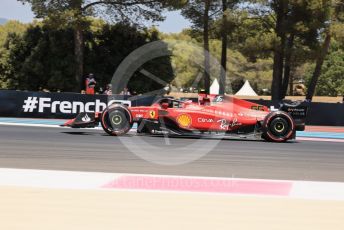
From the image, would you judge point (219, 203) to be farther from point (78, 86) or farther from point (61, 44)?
point (61, 44)

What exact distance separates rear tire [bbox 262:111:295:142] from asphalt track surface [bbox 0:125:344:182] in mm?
417

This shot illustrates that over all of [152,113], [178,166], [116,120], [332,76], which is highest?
[332,76]

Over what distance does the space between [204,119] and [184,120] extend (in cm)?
54

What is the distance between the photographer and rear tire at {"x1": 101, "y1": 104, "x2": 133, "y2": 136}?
15.7 metres

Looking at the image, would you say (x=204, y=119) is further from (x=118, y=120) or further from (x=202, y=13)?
(x=202, y=13)

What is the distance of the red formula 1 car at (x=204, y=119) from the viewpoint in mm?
15453

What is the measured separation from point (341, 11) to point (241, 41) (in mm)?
6812

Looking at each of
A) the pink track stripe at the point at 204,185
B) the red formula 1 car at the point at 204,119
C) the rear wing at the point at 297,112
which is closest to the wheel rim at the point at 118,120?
the red formula 1 car at the point at 204,119

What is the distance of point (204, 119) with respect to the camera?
50.7 ft

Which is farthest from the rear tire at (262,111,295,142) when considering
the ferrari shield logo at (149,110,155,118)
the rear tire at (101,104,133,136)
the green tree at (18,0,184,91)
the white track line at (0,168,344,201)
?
the green tree at (18,0,184,91)

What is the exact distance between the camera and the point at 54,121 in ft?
73.6

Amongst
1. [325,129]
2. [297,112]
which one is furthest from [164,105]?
[325,129]


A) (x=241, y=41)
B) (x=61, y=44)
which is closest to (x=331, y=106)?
(x=241, y=41)

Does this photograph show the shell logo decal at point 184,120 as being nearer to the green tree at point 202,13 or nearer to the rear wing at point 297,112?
the rear wing at point 297,112
